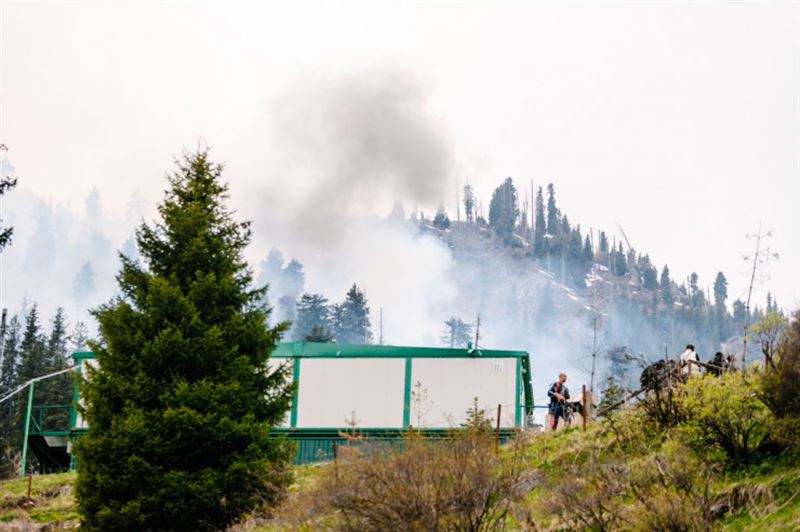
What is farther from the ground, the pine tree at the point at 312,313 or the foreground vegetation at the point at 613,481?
the pine tree at the point at 312,313

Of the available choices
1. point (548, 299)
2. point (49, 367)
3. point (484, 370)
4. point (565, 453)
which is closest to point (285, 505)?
point (565, 453)

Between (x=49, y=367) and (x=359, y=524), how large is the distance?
57983mm

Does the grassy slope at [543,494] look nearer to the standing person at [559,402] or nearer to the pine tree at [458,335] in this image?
the standing person at [559,402]

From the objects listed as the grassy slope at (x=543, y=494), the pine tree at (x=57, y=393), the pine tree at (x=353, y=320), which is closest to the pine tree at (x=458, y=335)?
the pine tree at (x=353, y=320)

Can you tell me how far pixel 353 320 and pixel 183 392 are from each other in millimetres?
109043

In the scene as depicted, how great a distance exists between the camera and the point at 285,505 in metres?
14.9

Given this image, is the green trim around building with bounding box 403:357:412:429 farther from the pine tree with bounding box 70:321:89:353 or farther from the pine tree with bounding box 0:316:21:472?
the pine tree with bounding box 70:321:89:353

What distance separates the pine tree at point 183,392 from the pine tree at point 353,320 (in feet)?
333

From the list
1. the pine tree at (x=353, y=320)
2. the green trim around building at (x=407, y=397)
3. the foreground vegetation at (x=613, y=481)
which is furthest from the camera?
the pine tree at (x=353, y=320)

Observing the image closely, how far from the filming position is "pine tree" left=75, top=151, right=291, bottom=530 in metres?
17.8

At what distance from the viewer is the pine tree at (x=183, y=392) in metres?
17.8

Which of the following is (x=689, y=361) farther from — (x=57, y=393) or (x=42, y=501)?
A: (x=57, y=393)

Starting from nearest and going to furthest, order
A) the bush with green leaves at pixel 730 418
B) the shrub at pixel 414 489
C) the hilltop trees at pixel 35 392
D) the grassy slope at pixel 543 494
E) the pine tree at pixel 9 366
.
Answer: the shrub at pixel 414 489, the grassy slope at pixel 543 494, the bush with green leaves at pixel 730 418, the hilltop trees at pixel 35 392, the pine tree at pixel 9 366

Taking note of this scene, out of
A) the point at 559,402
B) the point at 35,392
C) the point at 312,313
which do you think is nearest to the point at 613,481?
the point at 559,402
